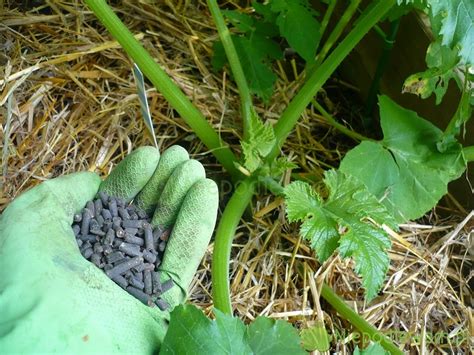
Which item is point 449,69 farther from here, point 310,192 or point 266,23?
point 266,23

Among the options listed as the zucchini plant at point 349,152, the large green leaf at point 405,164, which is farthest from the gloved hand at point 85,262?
the large green leaf at point 405,164

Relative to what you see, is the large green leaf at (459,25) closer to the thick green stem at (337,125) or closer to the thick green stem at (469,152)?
the thick green stem at (469,152)

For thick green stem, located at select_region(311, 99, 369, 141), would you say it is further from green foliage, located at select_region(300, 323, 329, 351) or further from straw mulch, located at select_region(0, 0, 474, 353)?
green foliage, located at select_region(300, 323, 329, 351)

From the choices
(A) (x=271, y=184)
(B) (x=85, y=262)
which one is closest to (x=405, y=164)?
(A) (x=271, y=184)

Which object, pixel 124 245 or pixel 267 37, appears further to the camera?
pixel 267 37

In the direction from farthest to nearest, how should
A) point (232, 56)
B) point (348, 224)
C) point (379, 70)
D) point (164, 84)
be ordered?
1. point (379, 70)
2. point (232, 56)
3. point (164, 84)
4. point (348, 224)

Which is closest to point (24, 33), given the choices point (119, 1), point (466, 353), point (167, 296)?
point (119, 1)

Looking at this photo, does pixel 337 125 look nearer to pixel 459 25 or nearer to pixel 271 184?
pixel 271 184
